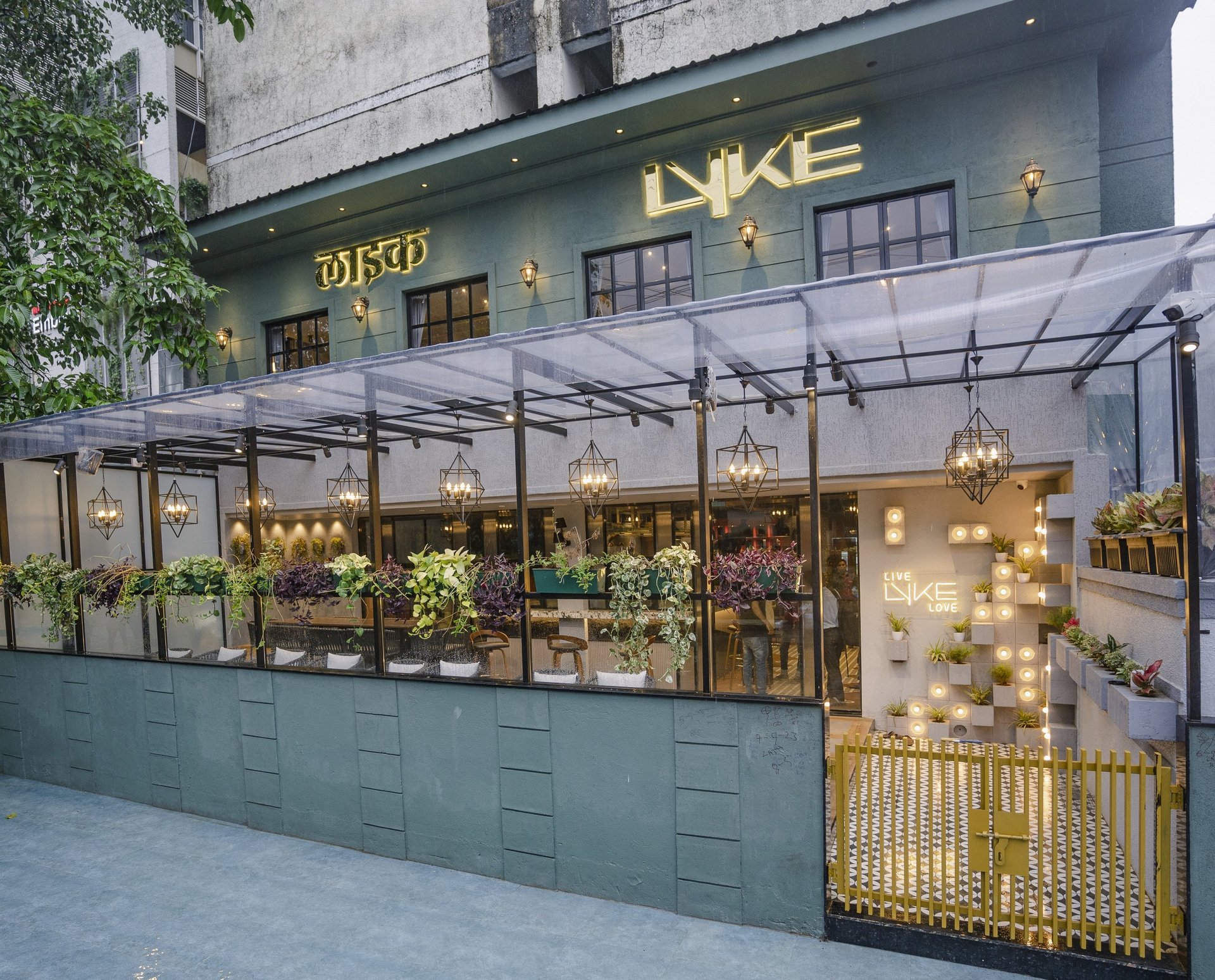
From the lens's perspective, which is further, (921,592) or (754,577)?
(921,592)

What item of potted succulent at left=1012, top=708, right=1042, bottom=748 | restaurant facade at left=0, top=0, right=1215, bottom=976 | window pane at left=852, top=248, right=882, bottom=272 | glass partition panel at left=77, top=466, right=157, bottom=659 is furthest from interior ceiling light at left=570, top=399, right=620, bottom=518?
glass partition panel at left=77, top=466, right=157, bottom=659

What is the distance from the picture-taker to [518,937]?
473 cm

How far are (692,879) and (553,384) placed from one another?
427cm

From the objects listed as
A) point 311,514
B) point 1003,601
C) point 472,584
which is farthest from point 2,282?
point 1003,601

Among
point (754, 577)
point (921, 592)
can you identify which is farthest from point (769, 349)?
point (921, 592)

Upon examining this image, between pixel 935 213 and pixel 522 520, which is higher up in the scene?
pixel 935 213

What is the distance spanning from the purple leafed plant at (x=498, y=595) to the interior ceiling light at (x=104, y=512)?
914 cm

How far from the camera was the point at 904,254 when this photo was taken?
773cm

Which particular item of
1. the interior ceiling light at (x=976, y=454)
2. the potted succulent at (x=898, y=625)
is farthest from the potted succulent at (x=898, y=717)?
the interior ceiling light at (x=976, y=454)

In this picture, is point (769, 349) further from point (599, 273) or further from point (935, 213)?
point (599, 273)

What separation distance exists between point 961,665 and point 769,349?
5.33 m

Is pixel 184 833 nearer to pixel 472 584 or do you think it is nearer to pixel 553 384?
pixel 472 584

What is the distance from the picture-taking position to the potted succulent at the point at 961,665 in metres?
8.40

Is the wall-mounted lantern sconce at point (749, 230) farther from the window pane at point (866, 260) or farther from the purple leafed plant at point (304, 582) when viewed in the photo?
the purple leafed plant at point (304, 582)
